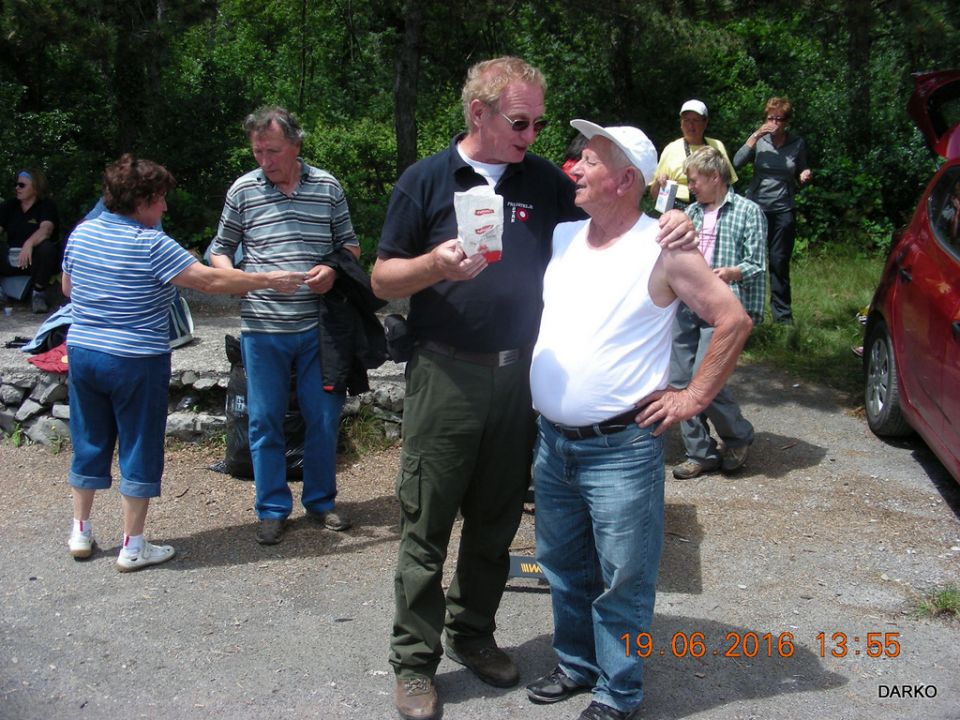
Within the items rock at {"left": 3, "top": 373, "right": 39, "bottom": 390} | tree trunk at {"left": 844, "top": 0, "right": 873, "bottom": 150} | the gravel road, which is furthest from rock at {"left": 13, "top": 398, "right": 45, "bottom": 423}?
tree trunk at {"left": 844, "top": 0, "right": 873, "bottom": 150}

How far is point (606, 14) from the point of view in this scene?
28.0 ft

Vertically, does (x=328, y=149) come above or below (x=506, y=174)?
below

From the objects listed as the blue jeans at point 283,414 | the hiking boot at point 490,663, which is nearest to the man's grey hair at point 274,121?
the blue jeans at point 283,414

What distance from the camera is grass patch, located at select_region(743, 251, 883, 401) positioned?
24.6ft

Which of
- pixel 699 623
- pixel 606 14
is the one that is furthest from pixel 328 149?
pixel 699 623

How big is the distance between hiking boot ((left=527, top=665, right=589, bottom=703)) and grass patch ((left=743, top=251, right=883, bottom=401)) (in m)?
4.25

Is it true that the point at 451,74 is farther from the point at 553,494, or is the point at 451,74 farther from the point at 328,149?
the point at 553,494

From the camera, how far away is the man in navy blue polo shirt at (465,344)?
3.18 meters

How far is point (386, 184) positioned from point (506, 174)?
11259 millimetres

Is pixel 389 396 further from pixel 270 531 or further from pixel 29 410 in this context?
pixel 29 410

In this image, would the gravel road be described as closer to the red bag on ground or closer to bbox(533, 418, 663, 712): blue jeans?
bbox(533, 418, 663, 712): blue jeans

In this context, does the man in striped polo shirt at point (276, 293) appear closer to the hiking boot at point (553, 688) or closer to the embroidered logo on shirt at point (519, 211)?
the embroidered logo on shirt at point (519, 211)

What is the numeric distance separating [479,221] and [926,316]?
3.37 meters

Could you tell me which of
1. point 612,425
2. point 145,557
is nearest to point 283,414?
point 145,557
